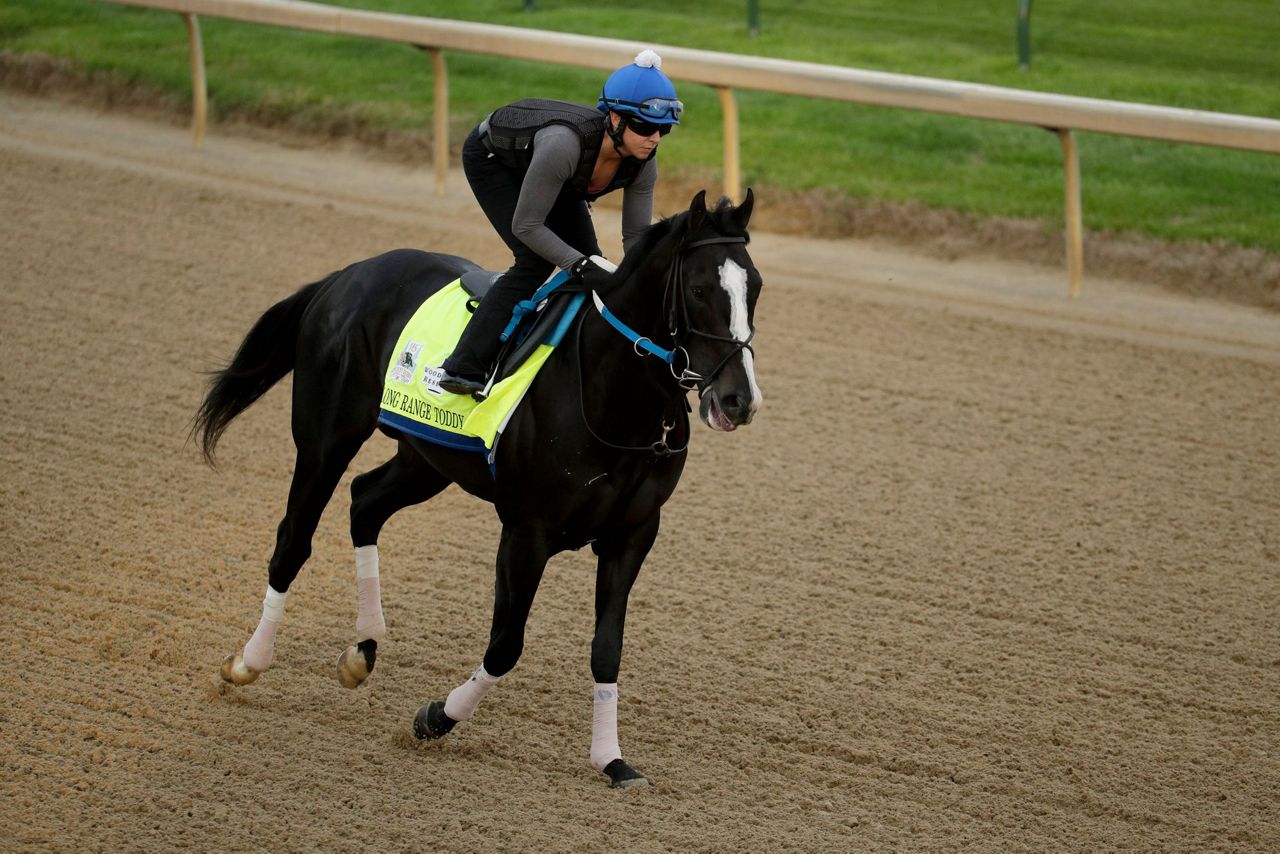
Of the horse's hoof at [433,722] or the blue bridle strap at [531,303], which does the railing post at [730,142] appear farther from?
the horse's hoof at [433,722]

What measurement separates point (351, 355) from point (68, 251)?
521cm

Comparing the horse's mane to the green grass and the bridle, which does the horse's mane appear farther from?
the green grass

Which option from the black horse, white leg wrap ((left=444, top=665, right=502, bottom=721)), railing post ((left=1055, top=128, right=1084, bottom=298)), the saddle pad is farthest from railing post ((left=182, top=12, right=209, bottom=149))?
white leg wrap ((left=444, top=665, right=502, bottom=721))

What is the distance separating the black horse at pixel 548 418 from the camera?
14.1 ft

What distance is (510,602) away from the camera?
4734 mm

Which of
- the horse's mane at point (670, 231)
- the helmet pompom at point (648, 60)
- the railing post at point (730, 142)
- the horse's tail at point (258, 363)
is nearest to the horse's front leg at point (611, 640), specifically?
the horse's mane at point (670, 231)

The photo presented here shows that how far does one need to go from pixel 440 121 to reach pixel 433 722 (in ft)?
22.6

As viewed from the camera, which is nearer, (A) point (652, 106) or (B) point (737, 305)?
(B) point (737, 305)

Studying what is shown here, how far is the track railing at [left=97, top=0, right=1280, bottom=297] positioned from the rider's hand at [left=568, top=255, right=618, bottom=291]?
5.21 metres

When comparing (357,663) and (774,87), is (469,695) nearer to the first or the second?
(357,663)

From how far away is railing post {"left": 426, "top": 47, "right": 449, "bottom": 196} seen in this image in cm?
1083

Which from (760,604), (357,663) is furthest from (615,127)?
(760,604)

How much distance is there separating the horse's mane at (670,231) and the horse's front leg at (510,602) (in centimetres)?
88

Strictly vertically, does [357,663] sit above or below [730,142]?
below
